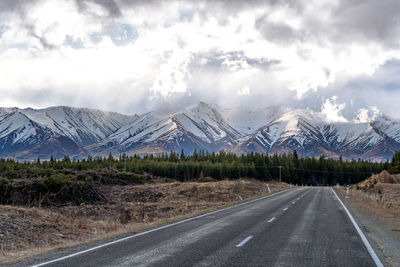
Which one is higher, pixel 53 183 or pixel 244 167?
pixel 244 167

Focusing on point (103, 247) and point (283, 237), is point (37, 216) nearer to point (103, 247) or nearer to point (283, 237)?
point (103, 247)

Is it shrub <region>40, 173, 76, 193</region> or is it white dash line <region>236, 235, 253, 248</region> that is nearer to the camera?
white dash line <region>236, 235, 253, 248</region>

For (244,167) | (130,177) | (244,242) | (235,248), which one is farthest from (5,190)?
(244,167)

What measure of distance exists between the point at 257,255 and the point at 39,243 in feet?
32.2

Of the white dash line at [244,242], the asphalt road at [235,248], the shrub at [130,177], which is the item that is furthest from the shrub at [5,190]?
the shrub at [130,177]

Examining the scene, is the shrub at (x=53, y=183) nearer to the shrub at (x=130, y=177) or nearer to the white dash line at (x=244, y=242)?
the white dash line at (x=244, y=242)

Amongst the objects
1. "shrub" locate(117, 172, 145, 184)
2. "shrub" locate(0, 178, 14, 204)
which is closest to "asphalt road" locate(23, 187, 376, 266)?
"shrub" locate(0, 178, 14, 204)

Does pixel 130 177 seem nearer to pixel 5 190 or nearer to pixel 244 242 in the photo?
pixel 5 190

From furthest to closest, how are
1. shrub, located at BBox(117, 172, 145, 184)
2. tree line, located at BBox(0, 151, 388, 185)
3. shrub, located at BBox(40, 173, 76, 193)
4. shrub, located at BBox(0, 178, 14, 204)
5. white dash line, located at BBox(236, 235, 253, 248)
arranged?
1. tree line, located at BBox(0, 151, 388, 185)
2. shrub, located at BBox(117, 172, 145, 184)
3. shrub, located at BBox(40, 173, 76, 193)
4. shrub, located at BBox(0, 178, 14, 204)
5. white dash line, located at BBox(236, 235, 253, 248)

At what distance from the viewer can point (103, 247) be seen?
1286 centimetres

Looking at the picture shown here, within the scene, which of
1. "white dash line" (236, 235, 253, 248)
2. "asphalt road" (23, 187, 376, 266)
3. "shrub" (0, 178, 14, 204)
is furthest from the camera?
"shrub" (0, 178, 14, 204)

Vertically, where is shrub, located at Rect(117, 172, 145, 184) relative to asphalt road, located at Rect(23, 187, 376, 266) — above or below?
above

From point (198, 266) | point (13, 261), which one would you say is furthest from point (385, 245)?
point (13, 261)

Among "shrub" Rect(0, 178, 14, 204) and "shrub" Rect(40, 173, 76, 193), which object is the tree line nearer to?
"shrub" Rect(40, 173, 76, 193)
